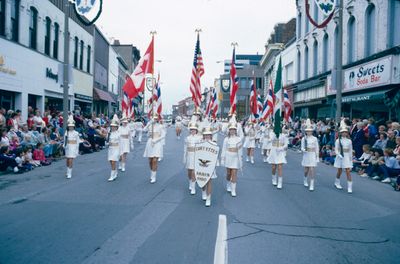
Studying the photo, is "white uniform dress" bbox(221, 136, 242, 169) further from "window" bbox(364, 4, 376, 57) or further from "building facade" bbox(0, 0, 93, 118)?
"window" bbox(364, 4, 376, 57)

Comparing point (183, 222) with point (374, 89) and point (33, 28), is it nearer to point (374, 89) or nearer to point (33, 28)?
point (374, 89)

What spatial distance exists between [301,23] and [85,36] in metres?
20.1

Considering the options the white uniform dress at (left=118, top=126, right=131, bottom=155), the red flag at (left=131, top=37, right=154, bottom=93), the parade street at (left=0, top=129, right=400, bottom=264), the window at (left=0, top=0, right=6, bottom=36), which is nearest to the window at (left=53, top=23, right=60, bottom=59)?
the window at (left=0, top=0, right=6, bottom=36)

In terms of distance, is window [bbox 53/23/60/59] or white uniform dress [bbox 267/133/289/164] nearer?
white uniform dress [bbox 267/133/289/164]

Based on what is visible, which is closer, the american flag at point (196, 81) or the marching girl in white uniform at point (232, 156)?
the marching girl in white uniform at point (232, 156)

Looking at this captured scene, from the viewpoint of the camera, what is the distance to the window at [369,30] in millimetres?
22062

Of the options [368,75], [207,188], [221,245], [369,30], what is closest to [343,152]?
[207,188]

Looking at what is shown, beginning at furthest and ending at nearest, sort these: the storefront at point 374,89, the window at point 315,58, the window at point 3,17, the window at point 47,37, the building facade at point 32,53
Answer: the window at point 315,58 → the window at point 47,37 → the building facade at point 32,53 → the window at point 3,17 → the storefront at point 374,89

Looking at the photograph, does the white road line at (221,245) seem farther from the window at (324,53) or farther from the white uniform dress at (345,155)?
the window at (324,53)

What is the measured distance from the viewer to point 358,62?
2317 cm

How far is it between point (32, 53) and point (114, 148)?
1447 cm

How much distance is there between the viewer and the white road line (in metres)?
5.08

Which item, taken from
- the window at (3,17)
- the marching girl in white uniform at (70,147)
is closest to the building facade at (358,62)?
the marching girl in white uniform at (70,147)

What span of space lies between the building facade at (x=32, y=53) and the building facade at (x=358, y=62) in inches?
609
